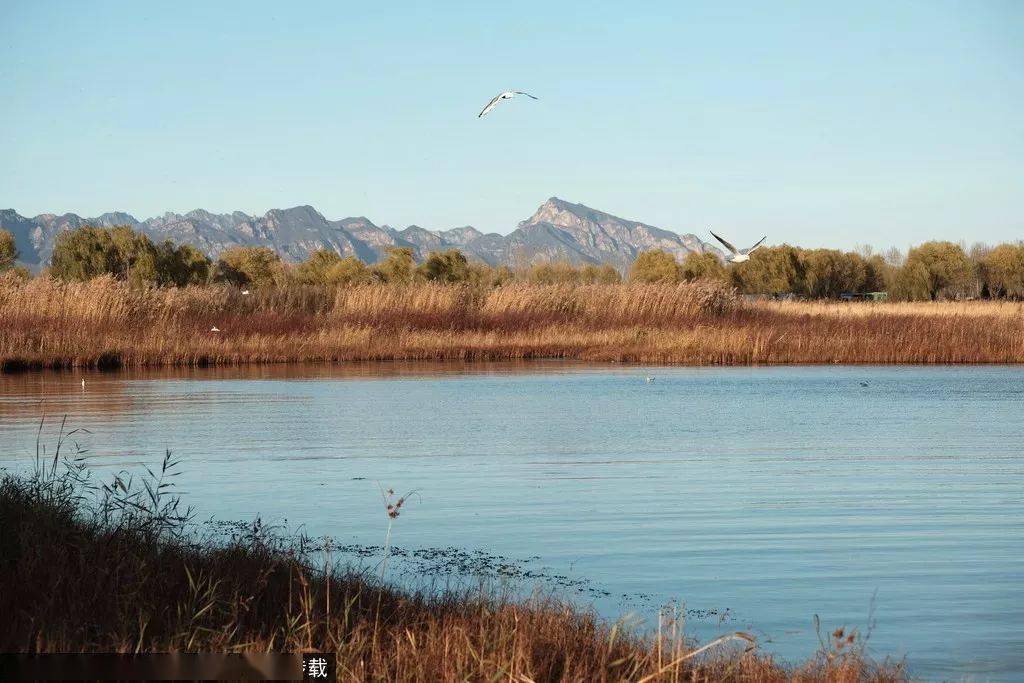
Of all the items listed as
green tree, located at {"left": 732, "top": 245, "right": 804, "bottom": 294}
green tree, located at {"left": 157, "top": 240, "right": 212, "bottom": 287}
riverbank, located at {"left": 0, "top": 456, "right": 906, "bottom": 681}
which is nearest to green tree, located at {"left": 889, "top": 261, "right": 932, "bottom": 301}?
green tree, located at {"left": 732, "top": 245, "right": 804, "bottom": 294}

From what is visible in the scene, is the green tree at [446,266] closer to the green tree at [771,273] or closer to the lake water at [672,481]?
the green tree at [771,273]

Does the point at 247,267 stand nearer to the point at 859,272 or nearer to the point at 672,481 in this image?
the point at 859,272

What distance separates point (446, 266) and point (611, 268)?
26.8m

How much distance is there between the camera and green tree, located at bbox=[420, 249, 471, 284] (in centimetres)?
8825

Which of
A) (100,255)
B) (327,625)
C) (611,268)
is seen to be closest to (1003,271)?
(611,268)

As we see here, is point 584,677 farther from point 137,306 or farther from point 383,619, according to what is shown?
point 137,306

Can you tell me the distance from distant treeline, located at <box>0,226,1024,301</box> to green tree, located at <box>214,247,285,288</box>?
0.10 m

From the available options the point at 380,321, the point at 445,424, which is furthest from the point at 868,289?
the point at 445,424

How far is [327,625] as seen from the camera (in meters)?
5.19

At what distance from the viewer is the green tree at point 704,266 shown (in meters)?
112

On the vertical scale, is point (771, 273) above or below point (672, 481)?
above

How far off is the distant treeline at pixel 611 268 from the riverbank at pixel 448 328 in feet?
99.6

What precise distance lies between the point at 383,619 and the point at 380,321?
27881 mm

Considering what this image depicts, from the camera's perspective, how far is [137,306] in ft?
103
